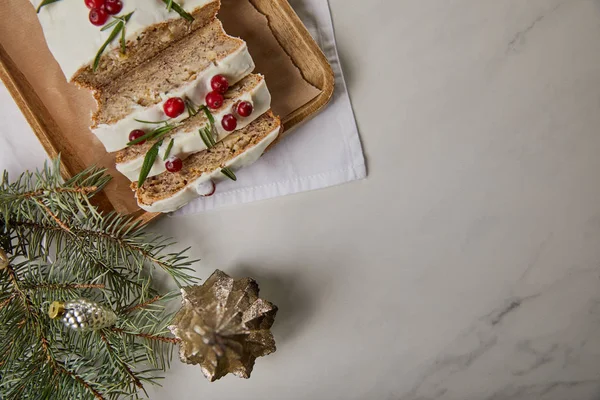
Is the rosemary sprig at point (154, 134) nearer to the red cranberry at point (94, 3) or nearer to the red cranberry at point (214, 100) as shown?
the red cranberry at point (214, 100)

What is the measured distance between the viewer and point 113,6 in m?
1.45

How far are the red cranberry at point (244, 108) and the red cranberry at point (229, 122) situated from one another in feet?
0.08

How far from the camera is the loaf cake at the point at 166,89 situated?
149 cm

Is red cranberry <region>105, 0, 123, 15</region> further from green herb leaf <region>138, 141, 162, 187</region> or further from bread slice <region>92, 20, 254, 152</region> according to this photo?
green herb leaf <region>138, 141, 162, 187</region>

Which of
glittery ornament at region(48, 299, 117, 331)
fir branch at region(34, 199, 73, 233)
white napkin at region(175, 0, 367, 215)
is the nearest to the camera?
glittery ornament at region(48, 299, 117, 331)

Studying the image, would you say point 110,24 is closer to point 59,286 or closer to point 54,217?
point 54,217

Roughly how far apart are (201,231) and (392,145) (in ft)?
2.20

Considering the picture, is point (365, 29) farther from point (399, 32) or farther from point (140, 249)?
point (140, 249)

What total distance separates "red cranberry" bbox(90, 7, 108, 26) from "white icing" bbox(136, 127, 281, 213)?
0.48 metres

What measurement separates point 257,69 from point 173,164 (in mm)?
434

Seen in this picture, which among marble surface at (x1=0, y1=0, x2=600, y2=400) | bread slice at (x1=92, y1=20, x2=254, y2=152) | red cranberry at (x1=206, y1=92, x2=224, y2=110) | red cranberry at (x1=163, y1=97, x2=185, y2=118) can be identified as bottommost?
marble surface at (x1=0, y1=0, x2=600, y2=400)

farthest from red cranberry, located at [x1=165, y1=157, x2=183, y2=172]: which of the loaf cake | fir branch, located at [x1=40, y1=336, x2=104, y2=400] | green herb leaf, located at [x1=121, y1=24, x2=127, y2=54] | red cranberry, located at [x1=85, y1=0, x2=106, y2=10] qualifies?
fir branch, located at [x1=40, y1=336, x2=104, y2=400]

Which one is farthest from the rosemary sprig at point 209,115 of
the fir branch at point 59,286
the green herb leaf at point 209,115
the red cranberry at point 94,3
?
the fir branch at point 59,286

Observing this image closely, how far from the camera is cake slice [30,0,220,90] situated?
4.84 ft
